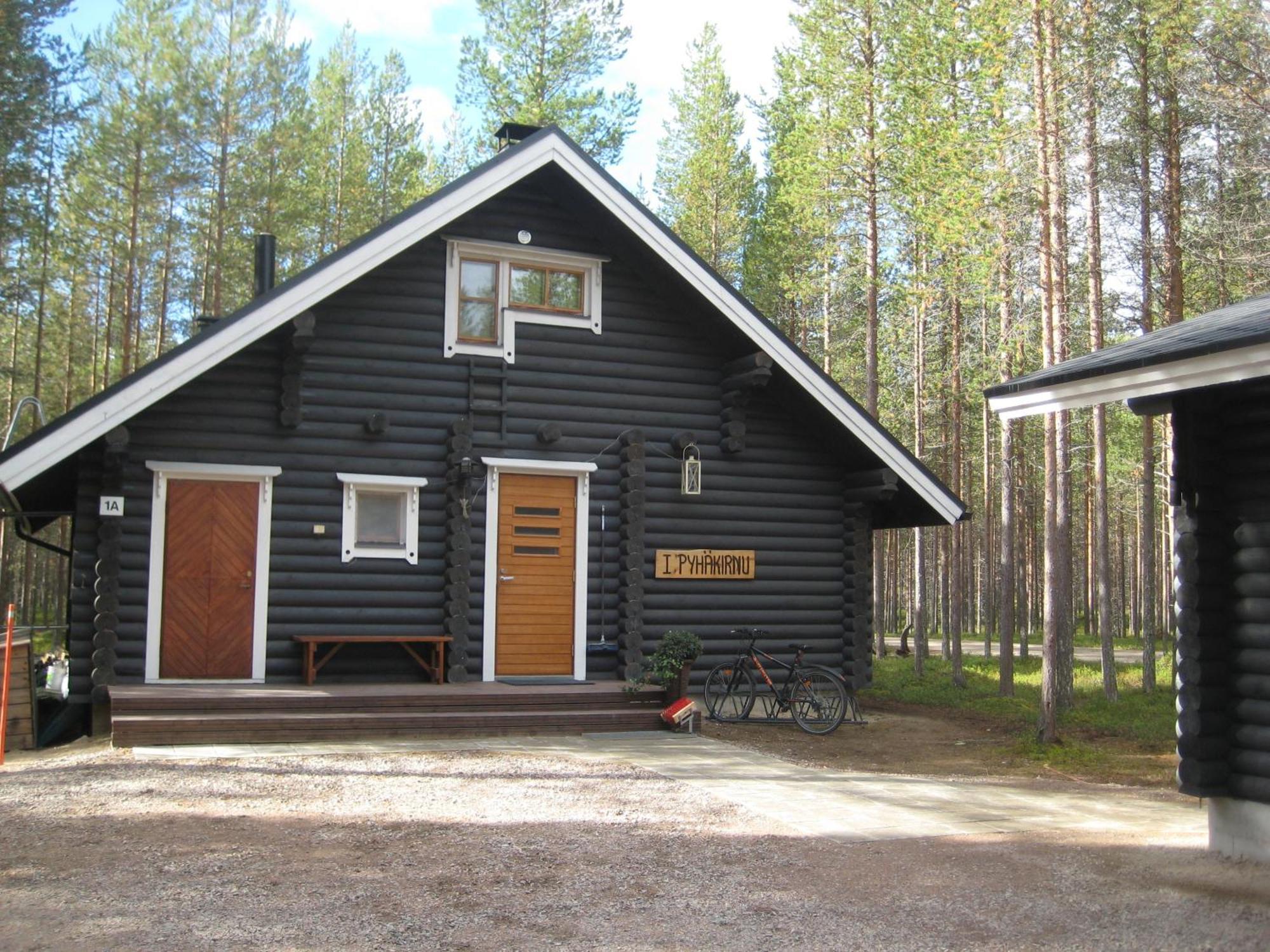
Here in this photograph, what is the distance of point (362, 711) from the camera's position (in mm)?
10695

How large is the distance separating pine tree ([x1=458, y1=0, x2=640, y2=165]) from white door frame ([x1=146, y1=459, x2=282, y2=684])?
16341 millimetres

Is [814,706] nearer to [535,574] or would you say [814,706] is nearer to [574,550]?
[574,550]

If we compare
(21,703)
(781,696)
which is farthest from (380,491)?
(781,696)

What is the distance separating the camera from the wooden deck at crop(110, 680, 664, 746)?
9.98m

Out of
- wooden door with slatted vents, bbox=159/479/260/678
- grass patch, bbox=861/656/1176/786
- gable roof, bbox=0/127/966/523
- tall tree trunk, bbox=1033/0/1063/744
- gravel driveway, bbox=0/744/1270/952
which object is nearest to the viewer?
gravel driveway, bbox=0/744/1270/952

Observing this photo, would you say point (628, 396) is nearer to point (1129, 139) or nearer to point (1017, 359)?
point (1017, 359)

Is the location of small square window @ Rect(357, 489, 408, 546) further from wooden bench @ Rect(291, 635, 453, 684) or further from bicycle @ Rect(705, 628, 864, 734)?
bicycle @ Rect(705, 628, 864, 734)

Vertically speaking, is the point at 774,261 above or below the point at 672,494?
above

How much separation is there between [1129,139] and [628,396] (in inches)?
446

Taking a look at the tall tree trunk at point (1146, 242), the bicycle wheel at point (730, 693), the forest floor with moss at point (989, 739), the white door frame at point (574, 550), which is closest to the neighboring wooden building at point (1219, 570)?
the forest floor with moss at point (989, 739)

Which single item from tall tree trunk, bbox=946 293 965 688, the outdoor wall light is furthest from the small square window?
tall tree trunk, bbox=946 293 965 688

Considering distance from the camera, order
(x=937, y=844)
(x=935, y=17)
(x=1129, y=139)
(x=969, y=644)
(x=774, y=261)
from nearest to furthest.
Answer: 1. (x=937, y=844)
2. (x=935, y=17)
3. (x=1129, y=139)
4. (x=774, y=261)
5. (x=969, y=644)

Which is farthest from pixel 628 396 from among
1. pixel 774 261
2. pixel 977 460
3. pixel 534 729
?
pixel 977 460

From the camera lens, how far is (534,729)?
433 inches
